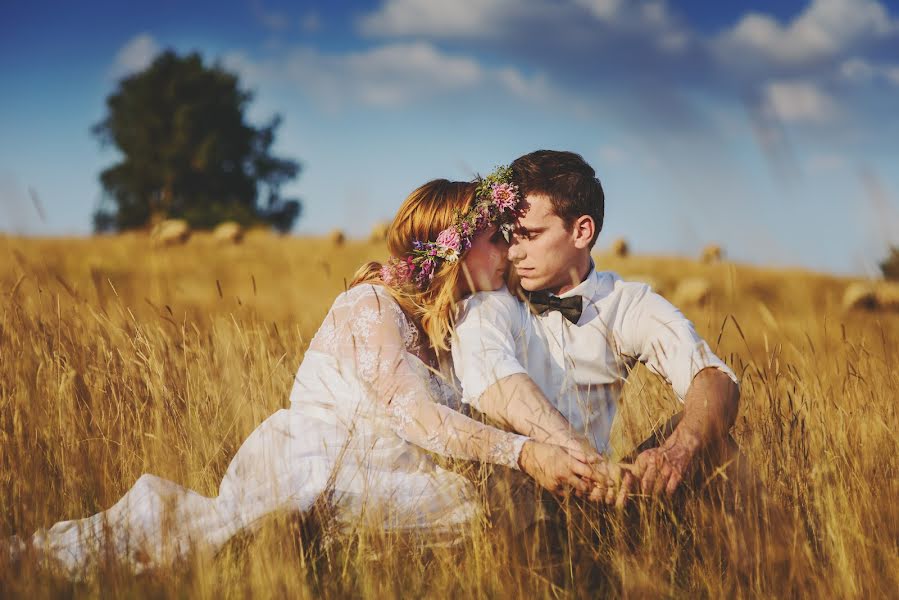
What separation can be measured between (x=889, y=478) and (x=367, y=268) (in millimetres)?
2410

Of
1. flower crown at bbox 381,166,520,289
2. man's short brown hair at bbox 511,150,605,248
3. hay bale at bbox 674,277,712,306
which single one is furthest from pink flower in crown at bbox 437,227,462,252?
hay bale at bbox 674,277,712,306

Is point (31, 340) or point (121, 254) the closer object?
point (31, 340)

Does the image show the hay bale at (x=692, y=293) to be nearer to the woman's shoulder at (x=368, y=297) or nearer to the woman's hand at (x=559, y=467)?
the woman's shoulder at (x=368, y=297)

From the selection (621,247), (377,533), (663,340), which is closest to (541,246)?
(663,340)

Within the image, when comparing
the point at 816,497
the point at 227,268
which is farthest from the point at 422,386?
the point at 227,268

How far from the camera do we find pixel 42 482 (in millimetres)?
3082

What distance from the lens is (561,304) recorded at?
324 cm

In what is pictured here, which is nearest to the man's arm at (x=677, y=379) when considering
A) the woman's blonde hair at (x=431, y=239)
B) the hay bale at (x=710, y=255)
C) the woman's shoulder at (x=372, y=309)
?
the woman's blonde hair at (x=431, y=239)

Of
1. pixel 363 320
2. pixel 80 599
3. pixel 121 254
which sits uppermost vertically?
pixel 121 254

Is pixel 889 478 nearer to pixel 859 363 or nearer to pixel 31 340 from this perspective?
pixel 859 363

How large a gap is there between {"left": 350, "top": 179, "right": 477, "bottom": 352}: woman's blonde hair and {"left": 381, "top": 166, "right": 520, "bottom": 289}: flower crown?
0.09 feet

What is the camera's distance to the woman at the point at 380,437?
101 inches

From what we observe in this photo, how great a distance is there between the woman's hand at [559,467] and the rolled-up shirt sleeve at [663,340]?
25.3 inches

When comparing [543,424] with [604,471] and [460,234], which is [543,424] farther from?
[460,234]
